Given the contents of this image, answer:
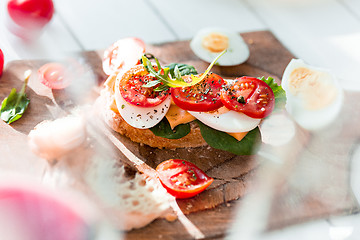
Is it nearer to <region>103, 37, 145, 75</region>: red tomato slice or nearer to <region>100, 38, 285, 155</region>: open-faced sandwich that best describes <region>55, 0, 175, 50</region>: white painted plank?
<region>103, 37, 145, 75</region>: red tomato slice

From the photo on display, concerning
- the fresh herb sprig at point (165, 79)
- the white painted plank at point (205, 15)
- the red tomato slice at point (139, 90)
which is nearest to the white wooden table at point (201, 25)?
the white painted plank at point (205, 15)

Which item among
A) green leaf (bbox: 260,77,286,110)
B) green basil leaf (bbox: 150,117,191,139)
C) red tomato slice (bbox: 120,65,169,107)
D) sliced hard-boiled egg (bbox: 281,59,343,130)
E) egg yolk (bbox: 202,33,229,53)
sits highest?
red tomato slice (bbox: 120,65,169,107)

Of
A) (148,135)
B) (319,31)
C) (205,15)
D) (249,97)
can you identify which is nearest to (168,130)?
(148,135)

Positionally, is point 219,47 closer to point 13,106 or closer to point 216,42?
point 216,42

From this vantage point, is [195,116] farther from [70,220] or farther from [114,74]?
[70,220]

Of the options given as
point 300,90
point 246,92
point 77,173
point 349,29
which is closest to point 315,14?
point 349,29

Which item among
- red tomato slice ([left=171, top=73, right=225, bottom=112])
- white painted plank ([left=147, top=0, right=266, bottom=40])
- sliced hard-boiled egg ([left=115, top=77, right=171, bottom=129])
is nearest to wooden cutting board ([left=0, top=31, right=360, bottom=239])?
sliced hard-boiled egg ([left=115, top=77, right=171, bottom=129])

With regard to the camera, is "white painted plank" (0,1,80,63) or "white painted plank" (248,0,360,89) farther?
"white painted plank" (248,0,360,89)
